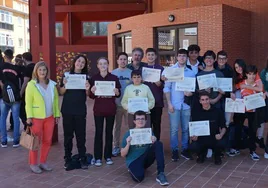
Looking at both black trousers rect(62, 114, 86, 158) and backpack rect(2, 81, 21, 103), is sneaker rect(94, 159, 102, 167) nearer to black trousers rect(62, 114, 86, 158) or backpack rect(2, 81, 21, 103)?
black trousers rect(62, 114, 86, 158)

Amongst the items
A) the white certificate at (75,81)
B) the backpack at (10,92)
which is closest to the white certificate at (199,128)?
the white certificate at (75,81)

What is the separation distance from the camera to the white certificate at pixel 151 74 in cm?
591

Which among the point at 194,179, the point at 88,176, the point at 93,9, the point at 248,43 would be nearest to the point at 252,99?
the point at 194,179

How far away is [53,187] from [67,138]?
0.95 m

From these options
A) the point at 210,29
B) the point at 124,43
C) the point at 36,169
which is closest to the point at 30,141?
the point at 36,169

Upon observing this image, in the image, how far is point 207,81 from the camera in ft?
19.2

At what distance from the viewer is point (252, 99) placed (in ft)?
19.5

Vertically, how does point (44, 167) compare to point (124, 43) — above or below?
below

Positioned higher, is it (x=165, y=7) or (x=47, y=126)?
(x=165, y=7)

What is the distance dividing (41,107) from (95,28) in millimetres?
16319

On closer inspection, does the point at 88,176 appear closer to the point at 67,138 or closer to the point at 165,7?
the point at 67,138

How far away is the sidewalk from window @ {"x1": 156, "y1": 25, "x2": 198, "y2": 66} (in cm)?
752

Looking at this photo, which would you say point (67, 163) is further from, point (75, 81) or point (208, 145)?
point (208, 145)

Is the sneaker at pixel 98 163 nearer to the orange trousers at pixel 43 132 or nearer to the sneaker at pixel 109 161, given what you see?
the sneaker at pixel 109 161
